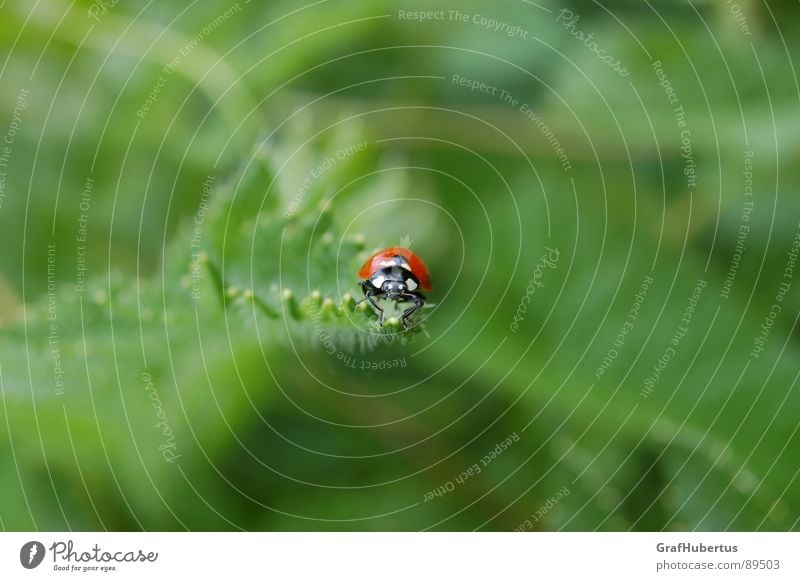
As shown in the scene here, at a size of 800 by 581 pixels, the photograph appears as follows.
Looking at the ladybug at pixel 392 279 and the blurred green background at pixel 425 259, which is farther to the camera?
the blurred green background at pixel 425 259

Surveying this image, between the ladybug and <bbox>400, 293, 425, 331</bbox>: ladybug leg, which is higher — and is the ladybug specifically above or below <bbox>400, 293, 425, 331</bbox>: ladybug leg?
above

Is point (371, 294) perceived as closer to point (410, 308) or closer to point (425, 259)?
point (410, 308)
